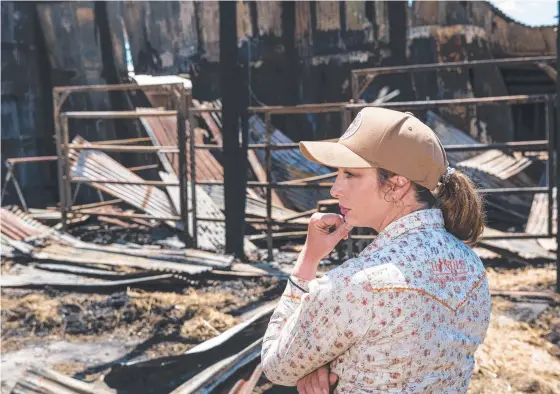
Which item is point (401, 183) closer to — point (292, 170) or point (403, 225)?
point (403, 225)

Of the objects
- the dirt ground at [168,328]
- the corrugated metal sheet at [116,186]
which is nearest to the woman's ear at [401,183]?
the dirt ground at [168,328]

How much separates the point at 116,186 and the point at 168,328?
402 centimetres

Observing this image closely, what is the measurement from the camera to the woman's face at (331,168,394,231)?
5.24 feet

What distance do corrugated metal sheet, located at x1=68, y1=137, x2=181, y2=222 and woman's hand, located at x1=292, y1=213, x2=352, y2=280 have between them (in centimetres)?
672

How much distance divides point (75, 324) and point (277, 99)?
6.95 metres

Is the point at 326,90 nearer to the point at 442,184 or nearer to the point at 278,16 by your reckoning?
the point at 278,16

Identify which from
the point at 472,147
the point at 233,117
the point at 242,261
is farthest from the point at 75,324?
the point at 472,147

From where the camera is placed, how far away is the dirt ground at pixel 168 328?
13.9ft

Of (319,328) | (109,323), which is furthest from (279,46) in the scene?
(319,328)

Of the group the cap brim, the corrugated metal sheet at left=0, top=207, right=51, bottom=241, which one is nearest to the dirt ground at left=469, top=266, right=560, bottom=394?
the cap brim

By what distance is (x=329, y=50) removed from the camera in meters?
11.4

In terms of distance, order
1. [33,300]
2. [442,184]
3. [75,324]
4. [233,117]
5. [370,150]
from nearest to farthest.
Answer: [370,150]
[442,184]
[75,324]
[33,300]
[233,117]

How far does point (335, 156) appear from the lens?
5.22 ft

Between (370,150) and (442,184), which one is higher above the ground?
(370,150)
